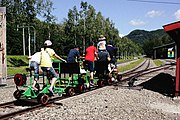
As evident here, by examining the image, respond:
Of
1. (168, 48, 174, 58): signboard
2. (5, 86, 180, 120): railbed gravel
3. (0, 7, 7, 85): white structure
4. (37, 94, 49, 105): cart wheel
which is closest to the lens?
(5, 86, 180, 120): railbed gravel

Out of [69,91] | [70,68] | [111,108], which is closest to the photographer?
[111,108]

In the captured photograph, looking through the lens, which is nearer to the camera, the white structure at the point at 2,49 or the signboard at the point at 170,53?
the white structure at the point at 2,49

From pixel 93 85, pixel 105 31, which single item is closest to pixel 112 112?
pixel 93 85

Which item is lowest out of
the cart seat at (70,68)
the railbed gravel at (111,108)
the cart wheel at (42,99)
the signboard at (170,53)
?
the railbed gravel at (111,108)

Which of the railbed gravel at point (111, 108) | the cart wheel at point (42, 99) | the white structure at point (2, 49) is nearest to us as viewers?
the railbed gravel at point (111, 108)

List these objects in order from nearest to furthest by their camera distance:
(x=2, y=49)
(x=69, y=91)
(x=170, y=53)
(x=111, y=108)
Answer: (x=111, y=108), (x=69, y=91), (x=2, y=49), (x=170, y=53)

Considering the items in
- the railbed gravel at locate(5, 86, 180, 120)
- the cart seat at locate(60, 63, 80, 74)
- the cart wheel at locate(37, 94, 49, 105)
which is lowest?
the railbed gravel at locate(5, 86, 180, 120)

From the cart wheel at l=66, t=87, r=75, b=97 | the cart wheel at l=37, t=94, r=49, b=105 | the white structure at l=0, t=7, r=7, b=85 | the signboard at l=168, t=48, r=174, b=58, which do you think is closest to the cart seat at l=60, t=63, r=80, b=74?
the cart wheel at l=66, t=87, r=75, b=97

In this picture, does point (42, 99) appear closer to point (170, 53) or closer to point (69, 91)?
point (69, 91)

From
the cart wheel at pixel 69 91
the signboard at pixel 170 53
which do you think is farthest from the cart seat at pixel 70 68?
the signboard at pixel 170 53

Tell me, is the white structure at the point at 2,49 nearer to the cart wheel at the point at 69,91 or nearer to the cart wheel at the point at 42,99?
the cart wheel at the point at 69,91

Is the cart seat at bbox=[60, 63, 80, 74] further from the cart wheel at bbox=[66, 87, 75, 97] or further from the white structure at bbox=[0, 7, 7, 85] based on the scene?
the white structure at bbox=[0, 7, 7, 85]

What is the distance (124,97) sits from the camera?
9.91 metres

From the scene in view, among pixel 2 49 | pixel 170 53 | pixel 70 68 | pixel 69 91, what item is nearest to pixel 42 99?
pixel 69 91
